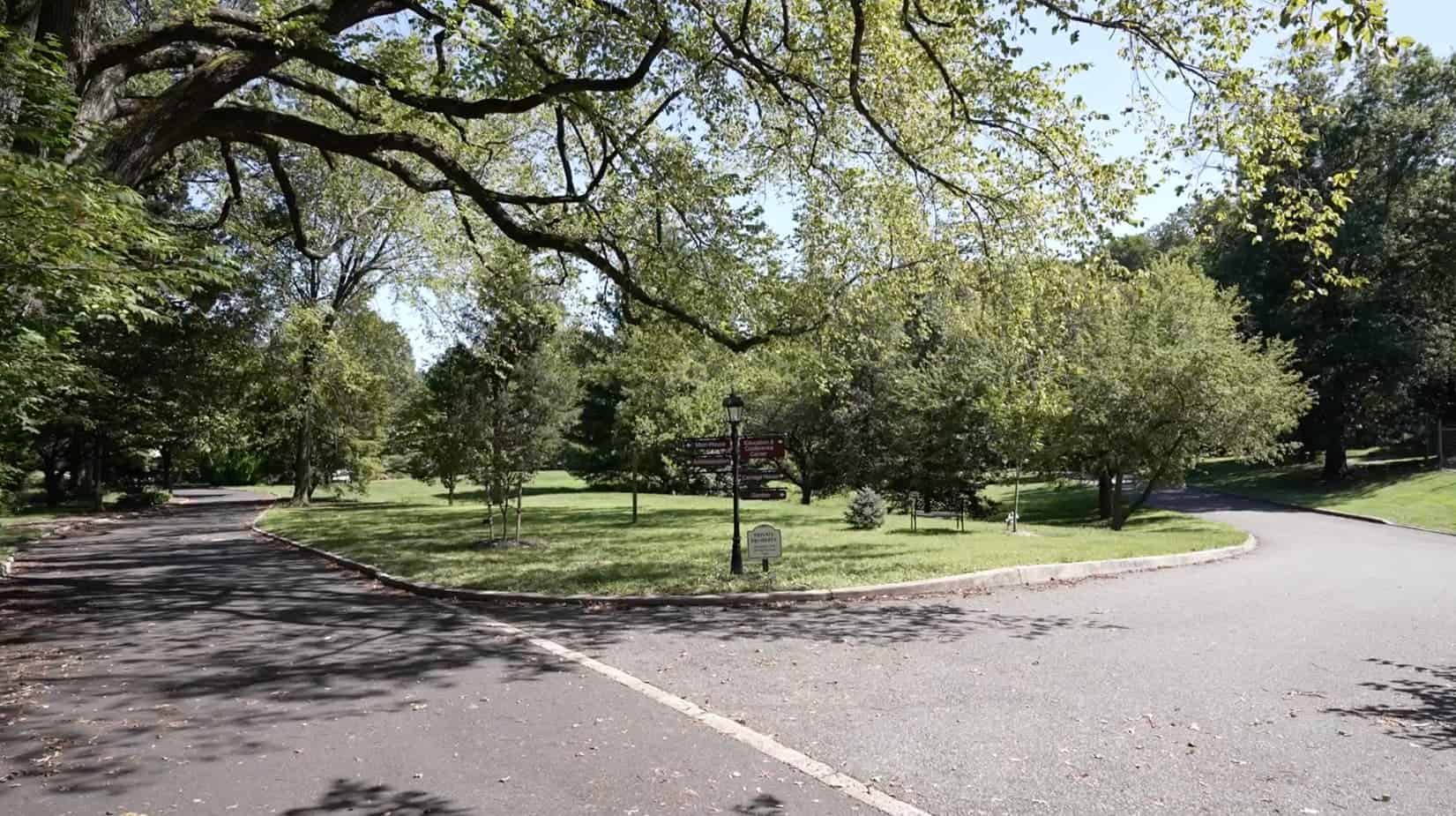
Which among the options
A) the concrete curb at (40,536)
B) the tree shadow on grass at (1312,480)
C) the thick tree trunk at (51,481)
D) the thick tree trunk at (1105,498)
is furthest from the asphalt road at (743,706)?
the thick tree trunk at (51,481)

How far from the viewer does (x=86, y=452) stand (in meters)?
34.6

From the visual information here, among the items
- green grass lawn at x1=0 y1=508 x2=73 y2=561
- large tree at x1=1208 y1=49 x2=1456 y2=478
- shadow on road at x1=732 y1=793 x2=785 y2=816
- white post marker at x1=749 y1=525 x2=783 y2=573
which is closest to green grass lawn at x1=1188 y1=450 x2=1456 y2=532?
large tree at x1=1208 y1=49 x2=1456 y2=478

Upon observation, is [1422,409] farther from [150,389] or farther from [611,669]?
[150,389]

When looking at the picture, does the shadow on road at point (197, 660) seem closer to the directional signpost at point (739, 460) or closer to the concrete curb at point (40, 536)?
the concrete curb at point (40, 536)

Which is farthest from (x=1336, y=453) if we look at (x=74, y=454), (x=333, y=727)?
Answer: (x=74, y=454)

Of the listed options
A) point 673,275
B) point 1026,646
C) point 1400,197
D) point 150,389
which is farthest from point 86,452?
point 1400,197

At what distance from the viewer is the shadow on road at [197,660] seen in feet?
18.2

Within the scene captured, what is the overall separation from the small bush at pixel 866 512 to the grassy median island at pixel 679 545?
39 centimetres

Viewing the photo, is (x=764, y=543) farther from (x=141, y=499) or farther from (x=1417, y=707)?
(x=141, y=499)

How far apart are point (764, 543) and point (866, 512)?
30.1 feet

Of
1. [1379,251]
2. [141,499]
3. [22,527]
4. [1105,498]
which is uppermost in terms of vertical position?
[1379,251]

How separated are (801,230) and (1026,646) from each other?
346 inches

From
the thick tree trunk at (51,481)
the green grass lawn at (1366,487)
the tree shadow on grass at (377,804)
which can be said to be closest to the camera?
the tree shadow on grass at (377,804)

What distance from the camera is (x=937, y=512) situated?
25.6 metres
